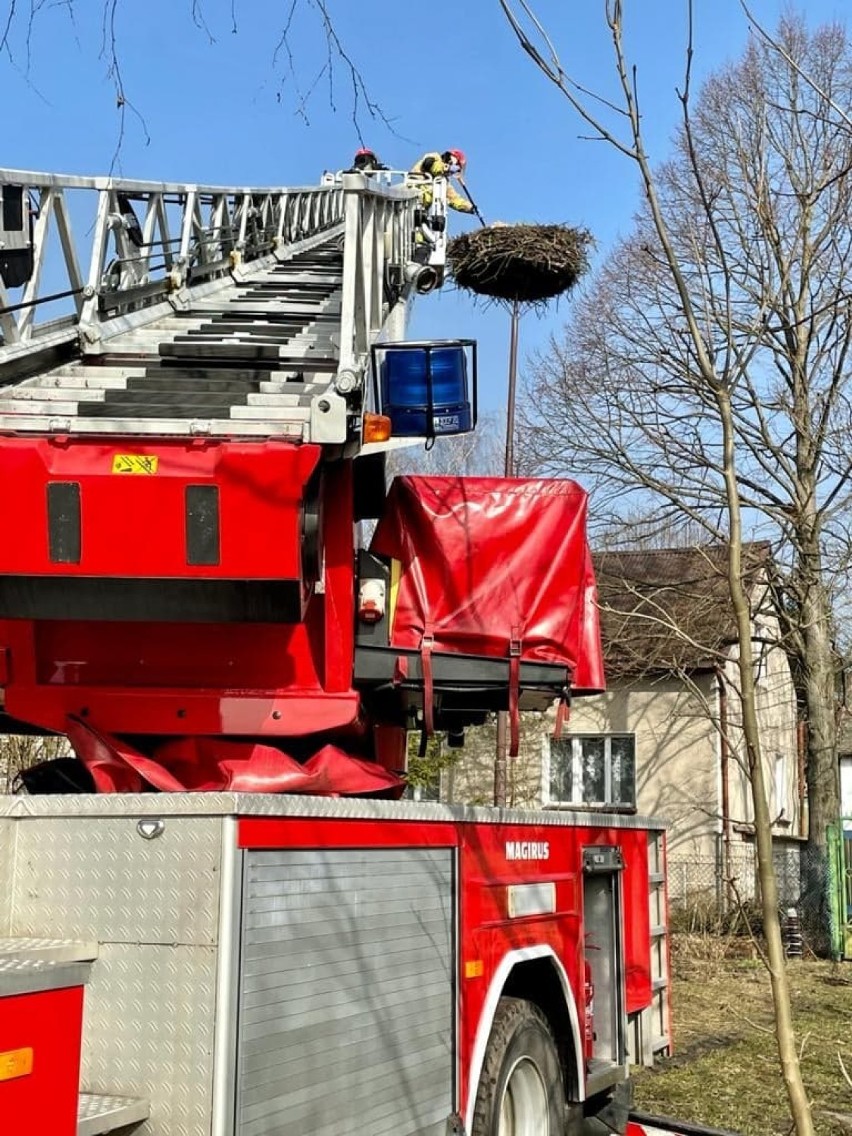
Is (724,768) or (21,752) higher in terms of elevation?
(21,752)

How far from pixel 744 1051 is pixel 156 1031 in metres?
6.83

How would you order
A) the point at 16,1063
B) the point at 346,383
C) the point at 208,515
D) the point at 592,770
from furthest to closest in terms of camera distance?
the point at 592,770 < the point at 346,383 < the point at 208,515 < the point at 16,1063

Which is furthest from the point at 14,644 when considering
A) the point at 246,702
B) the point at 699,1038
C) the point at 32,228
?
the point at 699,1038

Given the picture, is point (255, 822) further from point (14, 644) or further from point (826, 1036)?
point (826, 1036)

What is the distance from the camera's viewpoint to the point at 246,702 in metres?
4.41

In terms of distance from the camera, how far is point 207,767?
14.6ft

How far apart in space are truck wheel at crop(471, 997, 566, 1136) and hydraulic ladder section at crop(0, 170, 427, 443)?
2.19m

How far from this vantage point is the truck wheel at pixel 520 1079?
4219 millimetres

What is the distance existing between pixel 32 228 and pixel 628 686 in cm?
1452

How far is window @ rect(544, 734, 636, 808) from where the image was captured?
19.3 meters

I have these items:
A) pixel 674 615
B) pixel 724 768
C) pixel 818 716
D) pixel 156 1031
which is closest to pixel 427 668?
pixel 156 1031

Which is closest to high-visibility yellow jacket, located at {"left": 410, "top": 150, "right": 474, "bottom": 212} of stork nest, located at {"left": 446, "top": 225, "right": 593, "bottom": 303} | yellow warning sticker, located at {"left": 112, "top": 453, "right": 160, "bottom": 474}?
stork nest, located at {"left": 446, "top": 225, "right": 593, "bottom": 303}

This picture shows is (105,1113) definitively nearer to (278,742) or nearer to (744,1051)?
(278,742)

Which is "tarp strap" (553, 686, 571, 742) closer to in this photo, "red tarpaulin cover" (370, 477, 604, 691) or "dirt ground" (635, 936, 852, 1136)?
"red tarpaulin cover" (370, 477, 604, 691)
